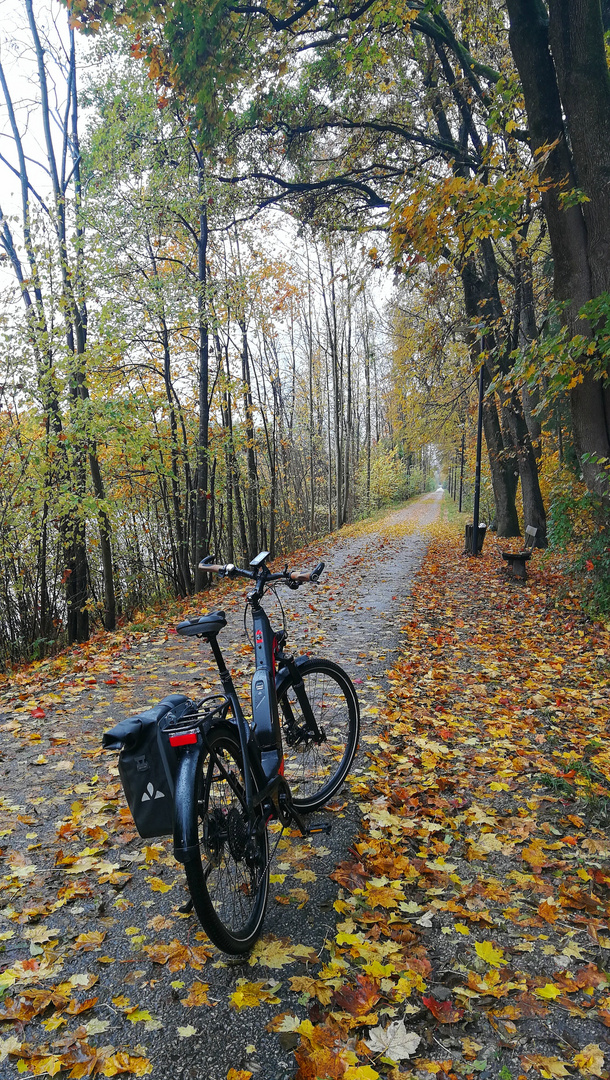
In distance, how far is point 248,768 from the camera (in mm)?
2373

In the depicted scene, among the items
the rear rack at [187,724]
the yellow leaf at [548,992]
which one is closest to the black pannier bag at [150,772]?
the rear rack at [187,724]

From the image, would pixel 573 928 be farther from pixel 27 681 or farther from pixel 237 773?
pixel 27 681

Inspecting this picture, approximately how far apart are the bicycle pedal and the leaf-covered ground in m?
0.08

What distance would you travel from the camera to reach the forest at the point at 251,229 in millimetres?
5891

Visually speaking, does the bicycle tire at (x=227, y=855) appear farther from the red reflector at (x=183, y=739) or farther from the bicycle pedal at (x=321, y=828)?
the bicycle pedal at (x=321, y=828)

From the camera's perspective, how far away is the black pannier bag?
1942mm

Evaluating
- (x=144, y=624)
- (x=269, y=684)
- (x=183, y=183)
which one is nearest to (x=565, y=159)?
(x=183, y=183)

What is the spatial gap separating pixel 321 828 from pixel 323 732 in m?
0.52

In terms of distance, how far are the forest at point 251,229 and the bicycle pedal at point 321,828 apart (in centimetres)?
503

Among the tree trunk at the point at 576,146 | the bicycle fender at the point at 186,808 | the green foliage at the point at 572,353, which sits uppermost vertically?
the tree trunk at the point at 576,146

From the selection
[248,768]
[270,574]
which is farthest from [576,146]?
[248,768]

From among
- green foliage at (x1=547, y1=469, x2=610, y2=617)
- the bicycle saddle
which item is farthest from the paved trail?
green foliage at (x1=547, y1=469, x2=610, y2=617)

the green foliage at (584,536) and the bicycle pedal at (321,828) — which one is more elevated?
the green foliage at (584,536)

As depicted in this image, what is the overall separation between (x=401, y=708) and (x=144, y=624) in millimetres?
5187
